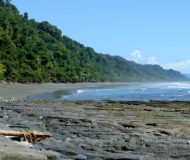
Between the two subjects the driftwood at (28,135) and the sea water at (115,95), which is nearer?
the driftwood at (28,135)

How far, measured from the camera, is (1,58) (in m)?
74.6

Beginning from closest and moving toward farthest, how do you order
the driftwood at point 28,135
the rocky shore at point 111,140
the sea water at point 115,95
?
the rocky shore at point 111,140
the driftwood at point 28,135
the sea water at point 115,95

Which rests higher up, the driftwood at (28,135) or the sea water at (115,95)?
the driftwood at (28,135)

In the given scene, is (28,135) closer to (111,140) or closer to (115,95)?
(111,140)

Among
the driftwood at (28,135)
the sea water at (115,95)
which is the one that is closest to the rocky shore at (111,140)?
the driftwood at (28,135)

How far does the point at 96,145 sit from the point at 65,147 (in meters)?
1.28

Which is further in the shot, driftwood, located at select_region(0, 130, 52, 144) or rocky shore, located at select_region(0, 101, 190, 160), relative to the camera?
driftwood, located at select_region(0, 130, 52, 144)

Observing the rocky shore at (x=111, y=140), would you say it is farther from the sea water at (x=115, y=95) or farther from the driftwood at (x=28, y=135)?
the sea water at (x=115, y=95)

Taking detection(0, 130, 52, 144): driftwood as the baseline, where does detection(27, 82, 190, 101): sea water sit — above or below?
below

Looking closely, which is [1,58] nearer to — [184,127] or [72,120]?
[72,120]

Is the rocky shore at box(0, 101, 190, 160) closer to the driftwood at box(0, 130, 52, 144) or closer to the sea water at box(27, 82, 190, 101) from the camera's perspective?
the driftwood at box(0, 130, 52, 144)

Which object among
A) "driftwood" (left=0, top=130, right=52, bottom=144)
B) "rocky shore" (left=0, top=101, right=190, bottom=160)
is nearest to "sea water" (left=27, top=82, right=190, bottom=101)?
"rocky shore" (left=0, top=101, right=190, bottom=160)

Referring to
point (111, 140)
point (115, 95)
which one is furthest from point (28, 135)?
point (115, 95)

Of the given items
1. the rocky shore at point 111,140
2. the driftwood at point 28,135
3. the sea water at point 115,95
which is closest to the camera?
the rocky shore at point 111,140
